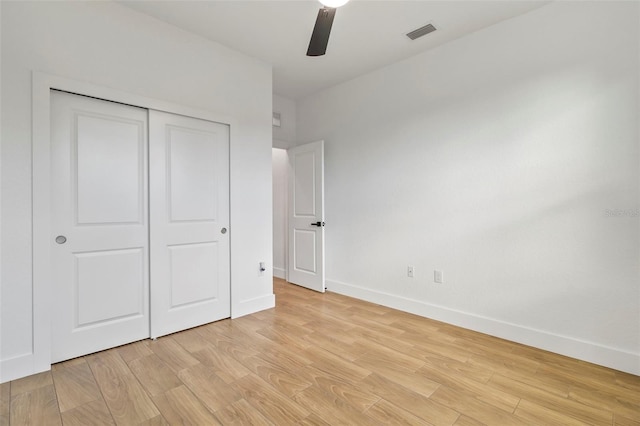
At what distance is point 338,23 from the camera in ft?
9.02

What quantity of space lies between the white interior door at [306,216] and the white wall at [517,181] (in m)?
0.64

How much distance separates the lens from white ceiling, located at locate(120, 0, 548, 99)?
250cm

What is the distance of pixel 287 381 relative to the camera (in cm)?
201

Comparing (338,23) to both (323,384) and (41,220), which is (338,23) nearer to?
(41,220)

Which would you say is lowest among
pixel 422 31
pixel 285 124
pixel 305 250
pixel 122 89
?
pixel 305 250

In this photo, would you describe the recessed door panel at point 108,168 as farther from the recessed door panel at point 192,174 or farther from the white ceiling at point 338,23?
the white ceiling at point 338,23

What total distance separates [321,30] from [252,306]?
2767mm

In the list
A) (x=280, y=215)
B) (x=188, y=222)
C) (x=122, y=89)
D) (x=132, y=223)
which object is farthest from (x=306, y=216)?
(x=122, y=89)

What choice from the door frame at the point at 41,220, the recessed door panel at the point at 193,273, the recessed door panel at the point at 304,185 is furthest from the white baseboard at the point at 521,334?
the door frame at the point at 41,220

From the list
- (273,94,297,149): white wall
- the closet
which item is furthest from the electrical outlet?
(273,94,297,149): white wall

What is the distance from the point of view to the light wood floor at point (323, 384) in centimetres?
169

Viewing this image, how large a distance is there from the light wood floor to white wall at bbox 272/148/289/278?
2.20 metres

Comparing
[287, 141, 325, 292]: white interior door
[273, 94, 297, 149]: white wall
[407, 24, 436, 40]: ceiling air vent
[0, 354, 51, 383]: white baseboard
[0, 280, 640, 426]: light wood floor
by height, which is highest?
[407, 24, 436, 40]: ceiling air vent

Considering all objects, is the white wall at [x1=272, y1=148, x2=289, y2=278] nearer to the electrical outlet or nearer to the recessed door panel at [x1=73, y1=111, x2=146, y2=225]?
the electrical outlet
